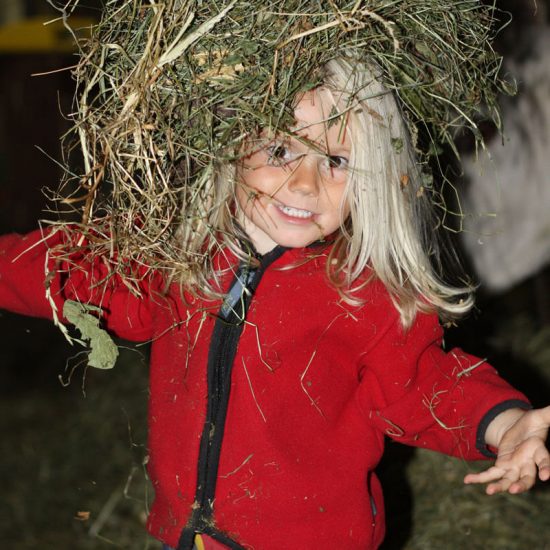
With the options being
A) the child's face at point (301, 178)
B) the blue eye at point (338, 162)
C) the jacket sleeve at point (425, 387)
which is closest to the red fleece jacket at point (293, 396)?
the jacket sleeve at point (425, 387)

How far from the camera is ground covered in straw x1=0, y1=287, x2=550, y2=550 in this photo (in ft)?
10.9

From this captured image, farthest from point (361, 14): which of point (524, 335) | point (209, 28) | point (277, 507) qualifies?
point (524, 335)

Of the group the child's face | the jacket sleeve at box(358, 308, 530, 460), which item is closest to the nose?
the child's face

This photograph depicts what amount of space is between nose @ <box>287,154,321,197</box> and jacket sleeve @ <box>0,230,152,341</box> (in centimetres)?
46

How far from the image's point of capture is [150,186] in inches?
80.3

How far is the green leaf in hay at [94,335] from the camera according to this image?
6.88 feet

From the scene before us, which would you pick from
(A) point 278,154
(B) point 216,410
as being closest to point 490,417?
(B) point 216,410

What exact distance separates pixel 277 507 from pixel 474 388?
1.83 feet

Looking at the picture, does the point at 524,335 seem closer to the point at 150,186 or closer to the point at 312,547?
the point at 312,547

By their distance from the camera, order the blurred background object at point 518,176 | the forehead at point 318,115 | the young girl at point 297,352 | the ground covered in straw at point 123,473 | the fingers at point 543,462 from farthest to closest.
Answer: the blurred background object at point 518,176
the ground covered in straw at point 123,473
the young girl at point 297,352
the forehead at point 318,115
the fingers at point 543,462

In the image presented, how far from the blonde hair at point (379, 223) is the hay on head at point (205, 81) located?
4 centimetres

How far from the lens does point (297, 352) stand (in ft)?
7.15

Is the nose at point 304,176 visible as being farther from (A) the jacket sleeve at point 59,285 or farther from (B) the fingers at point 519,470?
(B) the fingers at point 519,470

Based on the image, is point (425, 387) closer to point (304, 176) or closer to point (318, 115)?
point (304, 176)
